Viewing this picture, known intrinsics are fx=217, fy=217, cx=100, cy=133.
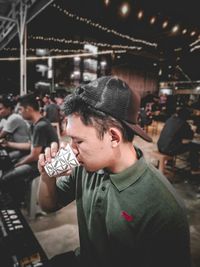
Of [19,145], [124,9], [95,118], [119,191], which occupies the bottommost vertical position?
[19,145]

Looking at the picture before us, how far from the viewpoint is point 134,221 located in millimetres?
1109

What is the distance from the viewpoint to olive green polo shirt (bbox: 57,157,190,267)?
100 cm

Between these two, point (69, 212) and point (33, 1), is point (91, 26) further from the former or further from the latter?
point (69, 212)

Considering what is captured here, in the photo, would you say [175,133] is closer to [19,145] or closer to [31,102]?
[31,102]

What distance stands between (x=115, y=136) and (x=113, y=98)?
22cm

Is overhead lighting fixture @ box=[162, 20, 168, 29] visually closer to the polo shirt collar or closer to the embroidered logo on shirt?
the polo shirt collar

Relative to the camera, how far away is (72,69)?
29.6 meters

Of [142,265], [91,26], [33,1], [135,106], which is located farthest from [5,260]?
[91,26]

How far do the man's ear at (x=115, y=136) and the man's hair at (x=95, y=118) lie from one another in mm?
23

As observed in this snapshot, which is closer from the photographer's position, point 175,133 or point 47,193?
point 47,193

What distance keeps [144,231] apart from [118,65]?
2248 cm

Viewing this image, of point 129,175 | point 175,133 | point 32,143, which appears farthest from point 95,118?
point 175,133

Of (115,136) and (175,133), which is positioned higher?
(115,136)

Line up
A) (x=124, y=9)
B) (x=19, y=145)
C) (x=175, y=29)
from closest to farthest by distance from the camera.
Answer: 1. (x=19, y=145)
2. (x=124, y=9)
3. (x=175, y=29)
